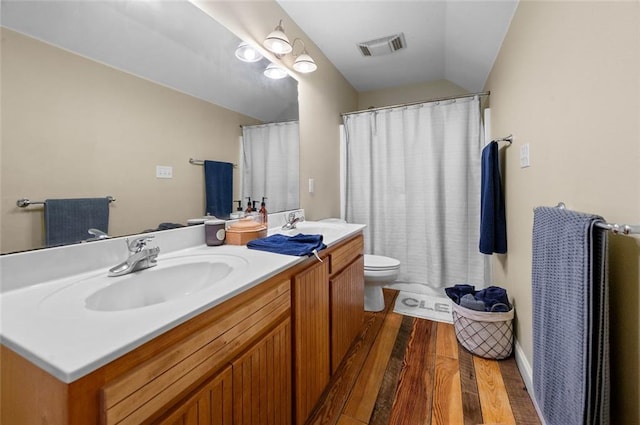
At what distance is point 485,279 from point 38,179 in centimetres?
285

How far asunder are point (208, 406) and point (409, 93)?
3.42 m

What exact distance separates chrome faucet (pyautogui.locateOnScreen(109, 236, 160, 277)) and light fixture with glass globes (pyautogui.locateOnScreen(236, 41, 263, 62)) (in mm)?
1199

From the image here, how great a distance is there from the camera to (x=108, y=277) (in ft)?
2.77

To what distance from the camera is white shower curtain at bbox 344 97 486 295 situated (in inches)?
94.2

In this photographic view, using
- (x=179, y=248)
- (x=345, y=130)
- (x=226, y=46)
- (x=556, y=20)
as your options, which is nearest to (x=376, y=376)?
(x=179, y=248)

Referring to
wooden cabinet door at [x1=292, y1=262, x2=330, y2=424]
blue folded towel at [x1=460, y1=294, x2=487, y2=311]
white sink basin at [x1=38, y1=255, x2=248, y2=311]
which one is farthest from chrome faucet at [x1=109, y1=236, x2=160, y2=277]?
blue folded towel at [x1=460, y1=294, x2=487, y2=311]

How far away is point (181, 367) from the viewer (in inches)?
23.6

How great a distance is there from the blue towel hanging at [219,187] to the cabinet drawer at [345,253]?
25.2 inches

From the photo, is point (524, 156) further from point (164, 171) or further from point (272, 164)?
point (164, 171)

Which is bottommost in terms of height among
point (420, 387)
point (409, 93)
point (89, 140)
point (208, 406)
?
point (420, 387)

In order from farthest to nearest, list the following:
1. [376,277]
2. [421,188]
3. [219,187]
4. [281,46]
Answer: [421,188] → [376,277] → [281,46] → [219,187]

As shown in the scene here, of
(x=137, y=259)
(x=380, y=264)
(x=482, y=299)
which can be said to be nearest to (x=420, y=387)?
(x=482, y=299)

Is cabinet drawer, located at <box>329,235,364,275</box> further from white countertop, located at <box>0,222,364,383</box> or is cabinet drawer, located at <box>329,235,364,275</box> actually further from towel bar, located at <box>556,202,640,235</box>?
towel bar, located at <box>556,202,640,235</box>

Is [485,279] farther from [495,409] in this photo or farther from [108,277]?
[108,277]
